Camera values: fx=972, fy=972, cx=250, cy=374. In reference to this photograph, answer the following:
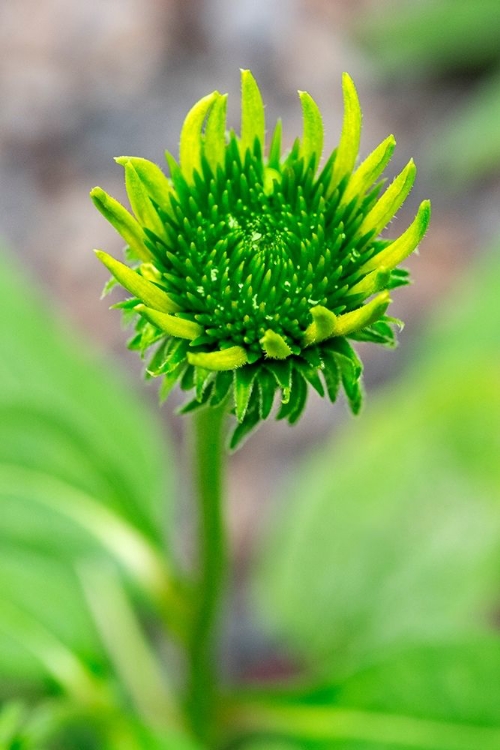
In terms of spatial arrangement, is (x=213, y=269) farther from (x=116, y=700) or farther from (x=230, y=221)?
(x=116, y=700)

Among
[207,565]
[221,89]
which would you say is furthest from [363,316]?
[221,89]

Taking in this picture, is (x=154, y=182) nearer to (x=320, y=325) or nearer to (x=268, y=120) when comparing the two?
(x=320, y=325)

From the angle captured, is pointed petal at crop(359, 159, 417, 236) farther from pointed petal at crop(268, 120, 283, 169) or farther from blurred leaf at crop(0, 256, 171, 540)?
blurred leaf at crop(0, 256, 171, 540)

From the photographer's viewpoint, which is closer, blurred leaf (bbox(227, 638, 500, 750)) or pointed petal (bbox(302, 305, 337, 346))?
pointed petal (bbox(302, 305, 337, 346))

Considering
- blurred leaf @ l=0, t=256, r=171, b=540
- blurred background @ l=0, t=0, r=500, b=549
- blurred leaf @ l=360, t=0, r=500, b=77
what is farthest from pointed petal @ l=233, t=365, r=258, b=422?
blurred leaf @ l=360, t=0, r=500, b=77

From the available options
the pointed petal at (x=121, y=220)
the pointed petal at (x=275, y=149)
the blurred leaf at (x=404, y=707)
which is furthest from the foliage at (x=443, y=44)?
the pointed petal at (x=121, y=220)
